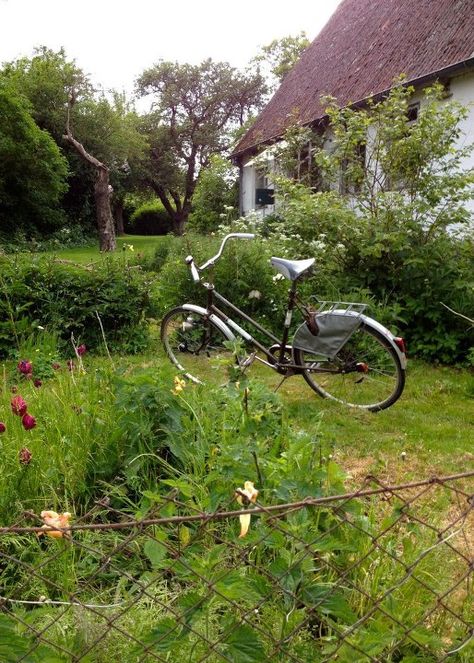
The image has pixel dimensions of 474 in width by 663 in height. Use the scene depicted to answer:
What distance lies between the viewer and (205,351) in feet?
16.3

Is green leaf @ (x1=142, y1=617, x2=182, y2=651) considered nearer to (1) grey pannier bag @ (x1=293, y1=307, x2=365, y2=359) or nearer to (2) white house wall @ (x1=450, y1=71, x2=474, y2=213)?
(1) grey pannier bag @ (x1=293, y1=307, x2=365, y2=359)

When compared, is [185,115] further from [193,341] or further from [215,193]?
[193,341]

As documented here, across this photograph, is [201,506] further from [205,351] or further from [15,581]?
[205,351]

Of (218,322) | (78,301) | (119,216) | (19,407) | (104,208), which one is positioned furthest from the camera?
(119,216)

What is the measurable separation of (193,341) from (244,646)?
389cm

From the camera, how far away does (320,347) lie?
4.15 m

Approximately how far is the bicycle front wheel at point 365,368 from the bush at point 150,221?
3118 centimetres

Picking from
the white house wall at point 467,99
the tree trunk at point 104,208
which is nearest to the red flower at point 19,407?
the white house wall at point 467,99

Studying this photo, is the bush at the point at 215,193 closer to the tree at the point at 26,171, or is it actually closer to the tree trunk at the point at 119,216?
the tree at the point at 26,171

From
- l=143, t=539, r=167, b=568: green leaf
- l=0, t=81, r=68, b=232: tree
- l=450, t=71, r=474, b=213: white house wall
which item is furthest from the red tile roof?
l=143, t=539, r=167, b=568: green leaf

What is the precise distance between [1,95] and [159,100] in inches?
677

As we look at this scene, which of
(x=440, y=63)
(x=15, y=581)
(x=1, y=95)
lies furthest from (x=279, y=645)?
(x=1, y=95)

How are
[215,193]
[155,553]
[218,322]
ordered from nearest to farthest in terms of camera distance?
[155,553]
[218,322]
[215,193]

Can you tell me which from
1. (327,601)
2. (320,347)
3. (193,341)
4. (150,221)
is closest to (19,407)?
(327,601)
